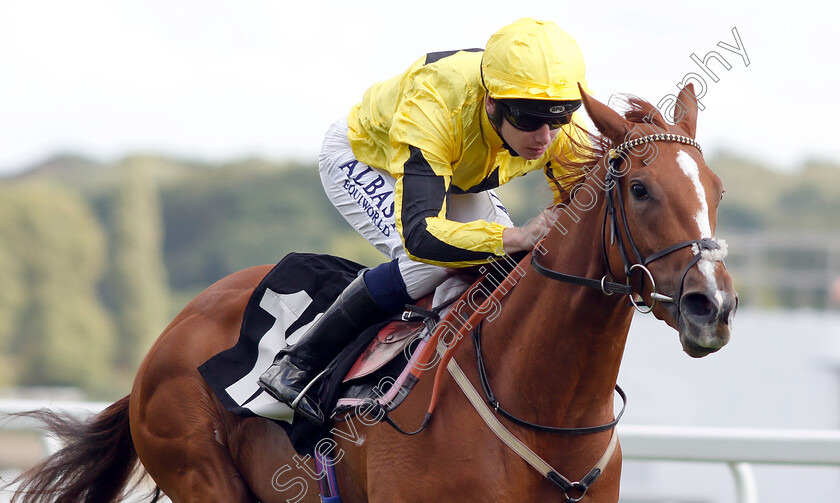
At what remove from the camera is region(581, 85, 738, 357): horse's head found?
2162mm

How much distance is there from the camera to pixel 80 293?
2544cm

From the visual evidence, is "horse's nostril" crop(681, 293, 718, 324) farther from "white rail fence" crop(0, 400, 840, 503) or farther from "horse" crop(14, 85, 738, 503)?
"white rail fence" crop(0, 400, 840, 503)

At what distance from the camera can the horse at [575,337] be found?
2.26 m

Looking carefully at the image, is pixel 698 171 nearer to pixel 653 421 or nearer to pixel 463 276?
pixel 463 276

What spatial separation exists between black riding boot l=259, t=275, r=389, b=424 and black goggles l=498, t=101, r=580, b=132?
2.38ft

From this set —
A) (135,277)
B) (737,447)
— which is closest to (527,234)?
(737,447)

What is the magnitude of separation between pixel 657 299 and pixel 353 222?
151 cm

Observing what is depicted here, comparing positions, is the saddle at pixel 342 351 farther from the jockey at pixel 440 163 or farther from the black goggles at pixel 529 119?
the black goggles at pixel 529 119

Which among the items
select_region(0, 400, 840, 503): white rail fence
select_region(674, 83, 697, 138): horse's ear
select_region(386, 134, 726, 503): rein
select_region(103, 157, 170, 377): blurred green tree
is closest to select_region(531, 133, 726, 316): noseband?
select_region(386, 134, 726, 503): rein

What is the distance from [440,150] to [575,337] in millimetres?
735

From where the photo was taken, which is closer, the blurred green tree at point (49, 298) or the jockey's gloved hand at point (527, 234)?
the jockey's gloved hand at point (527, 234)

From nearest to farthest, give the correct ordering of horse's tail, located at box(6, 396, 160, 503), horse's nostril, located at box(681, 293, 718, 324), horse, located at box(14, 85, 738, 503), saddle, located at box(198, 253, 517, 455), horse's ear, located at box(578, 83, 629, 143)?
horse's nostril, located at box(681, 293, 718, 324), horse, located at box(14, 85, 738, 503), horse's ear, located at box(578, 83, 629, 143), saddle, located at box(198, 253, 517, 455), horse's tail, located at box(6, 396, 160, 503)

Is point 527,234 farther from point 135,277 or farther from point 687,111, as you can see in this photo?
point 135,277

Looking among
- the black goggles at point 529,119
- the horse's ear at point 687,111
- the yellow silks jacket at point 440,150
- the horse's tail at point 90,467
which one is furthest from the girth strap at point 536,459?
the horse's tail at point 90,467
